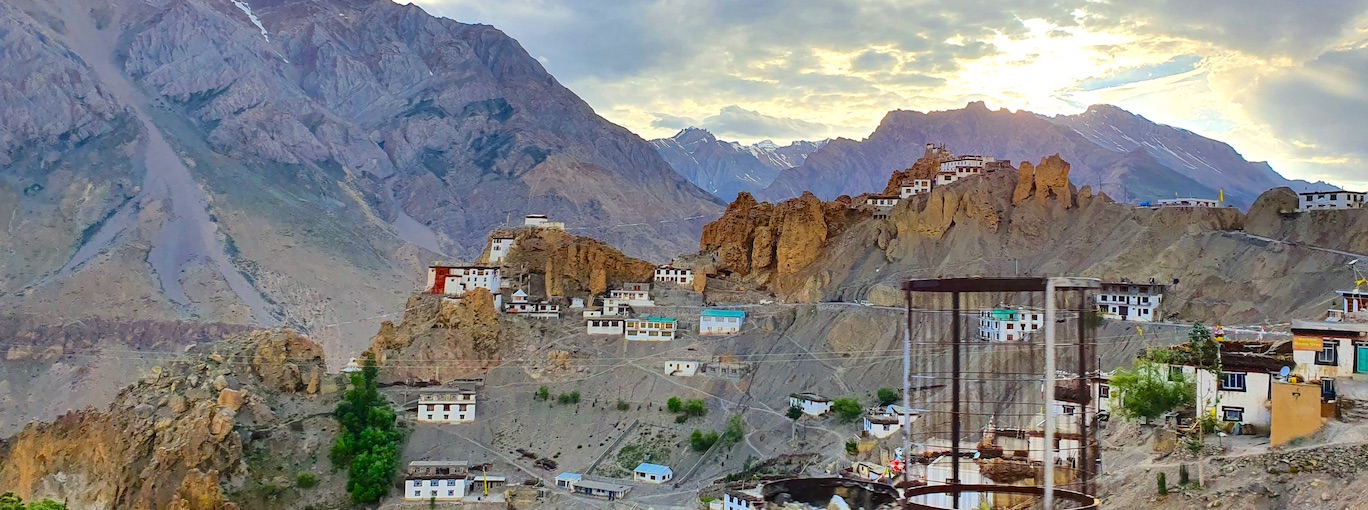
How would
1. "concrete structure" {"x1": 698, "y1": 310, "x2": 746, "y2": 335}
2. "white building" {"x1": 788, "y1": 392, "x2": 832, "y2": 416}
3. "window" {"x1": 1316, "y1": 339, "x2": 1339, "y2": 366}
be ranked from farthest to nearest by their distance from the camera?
"concrete structure" {"x1": 698, "y1": 310, "x2": 746, "y2": 335}
"white building" {"x1": 788, "y1": 392, "x2": 832, "y2": 416}
"window" {"x1": 1316, "y1": 339, "x2": 1339, "y2": 366}

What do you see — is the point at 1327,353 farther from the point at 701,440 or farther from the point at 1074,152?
the point at 1074,152

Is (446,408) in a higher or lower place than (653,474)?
higher

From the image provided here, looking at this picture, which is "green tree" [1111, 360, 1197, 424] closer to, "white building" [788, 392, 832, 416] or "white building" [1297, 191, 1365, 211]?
"white building" [788, 392, 832, 416]

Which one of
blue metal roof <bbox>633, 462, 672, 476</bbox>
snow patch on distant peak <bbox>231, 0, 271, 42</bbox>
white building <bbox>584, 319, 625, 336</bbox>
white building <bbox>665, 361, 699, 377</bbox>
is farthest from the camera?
snow patch on distant peak <bbox>231, 0, 271, 42</bbox>

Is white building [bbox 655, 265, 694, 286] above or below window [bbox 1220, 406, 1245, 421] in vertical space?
above

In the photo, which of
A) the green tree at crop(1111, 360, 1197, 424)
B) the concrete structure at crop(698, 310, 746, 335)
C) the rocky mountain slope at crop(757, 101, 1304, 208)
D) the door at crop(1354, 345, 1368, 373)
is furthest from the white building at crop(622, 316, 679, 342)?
the rocky mountain slope at crop(757, 101, 1304, 208)

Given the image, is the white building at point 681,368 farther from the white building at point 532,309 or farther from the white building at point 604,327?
the white building at point 532,309

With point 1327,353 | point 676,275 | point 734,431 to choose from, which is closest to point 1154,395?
point 1327,353
